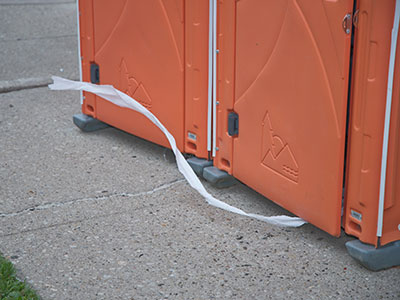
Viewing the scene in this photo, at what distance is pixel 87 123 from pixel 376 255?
2285 millimetres

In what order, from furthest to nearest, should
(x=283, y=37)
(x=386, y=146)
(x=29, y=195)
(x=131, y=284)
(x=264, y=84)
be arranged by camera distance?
(x=29, y=195) < (x=264, y=84) < (x=283, y=37) < (x=131, y=284) < (x=386, y=146)

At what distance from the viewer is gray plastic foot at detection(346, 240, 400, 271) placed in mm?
2643

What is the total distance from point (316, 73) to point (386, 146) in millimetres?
415

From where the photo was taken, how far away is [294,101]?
9.29 feet

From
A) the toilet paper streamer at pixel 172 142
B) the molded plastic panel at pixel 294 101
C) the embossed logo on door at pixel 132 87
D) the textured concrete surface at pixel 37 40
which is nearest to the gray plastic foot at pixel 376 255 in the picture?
the molded plastic panel at pixel 294 101

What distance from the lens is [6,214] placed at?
127 inches

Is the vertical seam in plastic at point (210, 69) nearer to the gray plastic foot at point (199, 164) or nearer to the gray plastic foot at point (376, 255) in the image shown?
the gray plastic foot at point (199, 164)

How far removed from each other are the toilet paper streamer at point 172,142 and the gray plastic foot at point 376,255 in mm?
337

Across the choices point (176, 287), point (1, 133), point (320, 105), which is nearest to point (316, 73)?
point (320, 105)

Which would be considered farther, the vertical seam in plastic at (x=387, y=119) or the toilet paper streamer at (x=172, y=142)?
the toilet paper streamer at (x=172, y=142)

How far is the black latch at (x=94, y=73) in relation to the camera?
4.19 m

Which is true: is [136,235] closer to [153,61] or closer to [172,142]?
[172,142]

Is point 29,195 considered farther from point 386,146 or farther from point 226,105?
point 386,146

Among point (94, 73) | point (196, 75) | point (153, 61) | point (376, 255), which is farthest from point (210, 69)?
point (376, 255)
